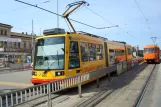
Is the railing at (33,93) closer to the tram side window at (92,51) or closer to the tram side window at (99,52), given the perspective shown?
the tram side window at (92,51)

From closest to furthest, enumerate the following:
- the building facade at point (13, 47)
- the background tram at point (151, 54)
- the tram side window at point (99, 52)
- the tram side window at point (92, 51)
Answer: the tram side window at point (92, 51), the tram side window at point (99, 52), the background tram at point (151, 54), the building facade at point (13, 47)

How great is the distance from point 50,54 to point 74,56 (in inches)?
47.9

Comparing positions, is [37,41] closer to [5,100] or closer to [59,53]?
[59,53]

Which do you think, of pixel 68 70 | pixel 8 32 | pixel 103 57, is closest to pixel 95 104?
pixel 68 70

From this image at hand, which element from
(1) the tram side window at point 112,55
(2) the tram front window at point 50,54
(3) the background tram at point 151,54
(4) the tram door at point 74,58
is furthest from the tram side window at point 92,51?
(3) the background tram at point 151,54

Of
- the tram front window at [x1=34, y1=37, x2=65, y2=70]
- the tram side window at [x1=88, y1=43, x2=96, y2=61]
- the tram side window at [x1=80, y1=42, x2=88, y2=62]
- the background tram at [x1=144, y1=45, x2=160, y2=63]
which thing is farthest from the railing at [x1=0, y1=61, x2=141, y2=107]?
the background tram at [x1=144, y1=45, x2=160, y2=63]

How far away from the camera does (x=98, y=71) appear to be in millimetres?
13008

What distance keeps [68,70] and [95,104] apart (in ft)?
10.0

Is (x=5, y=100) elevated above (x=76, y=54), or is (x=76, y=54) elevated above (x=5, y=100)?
(x=76, y=54)

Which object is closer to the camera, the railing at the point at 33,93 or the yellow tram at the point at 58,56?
the railing at the point at 33,93

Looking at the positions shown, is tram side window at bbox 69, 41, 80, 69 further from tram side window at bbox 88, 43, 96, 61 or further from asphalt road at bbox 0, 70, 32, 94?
asphalt road at bbox 0, 70, 32, 94

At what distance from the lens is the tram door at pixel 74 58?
1156cm

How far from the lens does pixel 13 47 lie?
6888cm

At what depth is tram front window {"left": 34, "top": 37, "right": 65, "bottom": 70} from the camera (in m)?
11.3
